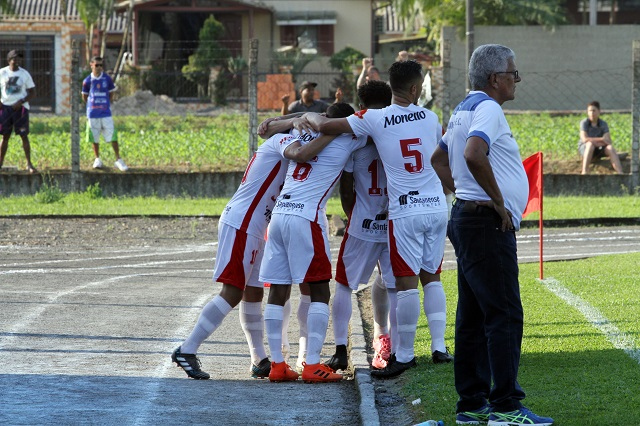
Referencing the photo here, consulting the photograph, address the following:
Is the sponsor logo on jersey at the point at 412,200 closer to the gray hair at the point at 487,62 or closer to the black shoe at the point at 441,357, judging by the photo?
the black shoe at the point at 441,357

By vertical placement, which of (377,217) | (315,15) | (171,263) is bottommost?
(171,263)

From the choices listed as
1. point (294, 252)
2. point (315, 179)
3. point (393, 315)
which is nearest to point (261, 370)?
point (294, 252)

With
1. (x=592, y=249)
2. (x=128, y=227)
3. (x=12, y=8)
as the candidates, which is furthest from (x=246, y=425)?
(x=12, y=8)

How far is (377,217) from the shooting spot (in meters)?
8.20

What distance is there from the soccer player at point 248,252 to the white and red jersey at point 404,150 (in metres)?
0.53

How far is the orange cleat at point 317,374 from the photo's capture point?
25.7ft

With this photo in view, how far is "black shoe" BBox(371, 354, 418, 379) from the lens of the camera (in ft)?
25.6

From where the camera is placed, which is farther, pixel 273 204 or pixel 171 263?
pixel 171 263

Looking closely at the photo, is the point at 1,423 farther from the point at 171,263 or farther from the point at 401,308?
the point at 171,263

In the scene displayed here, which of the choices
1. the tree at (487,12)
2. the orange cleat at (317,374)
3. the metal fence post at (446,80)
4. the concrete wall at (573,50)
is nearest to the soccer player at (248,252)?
the orange cleat at (317,374)

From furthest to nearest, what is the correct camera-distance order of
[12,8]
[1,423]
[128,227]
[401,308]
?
1. [12,8]
2. [128,227]
3. [401,308]
4. [1,423]

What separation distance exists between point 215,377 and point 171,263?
19.7ft

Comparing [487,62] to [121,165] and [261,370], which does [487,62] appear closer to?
[261,370]

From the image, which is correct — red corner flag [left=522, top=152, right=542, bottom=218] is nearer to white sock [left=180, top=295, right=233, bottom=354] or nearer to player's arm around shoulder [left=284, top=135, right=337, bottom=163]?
player's arm around shoulder [left=284, top=135, right=337, bottom=163]
